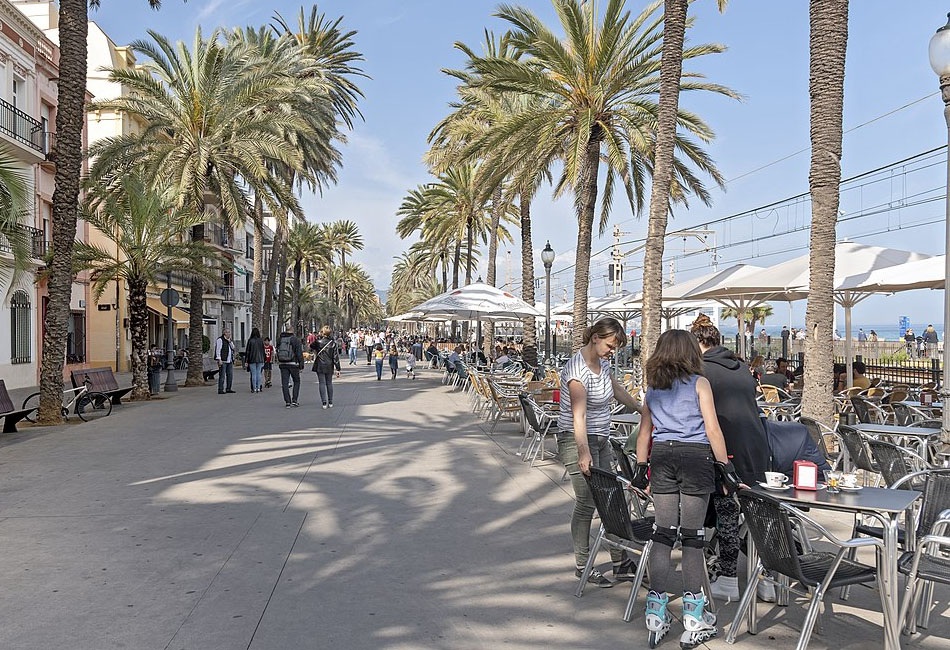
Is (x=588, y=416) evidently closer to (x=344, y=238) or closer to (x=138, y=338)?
(x=138, y=338)

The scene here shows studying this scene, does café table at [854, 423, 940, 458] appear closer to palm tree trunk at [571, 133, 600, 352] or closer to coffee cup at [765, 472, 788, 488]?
coffee cup at [765, 472, 788, 488]

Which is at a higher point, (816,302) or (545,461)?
(816,302)

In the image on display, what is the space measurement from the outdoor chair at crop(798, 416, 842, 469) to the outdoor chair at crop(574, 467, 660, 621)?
238 centimetres

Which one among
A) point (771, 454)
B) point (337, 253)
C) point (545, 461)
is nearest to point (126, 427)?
point (545, 461)

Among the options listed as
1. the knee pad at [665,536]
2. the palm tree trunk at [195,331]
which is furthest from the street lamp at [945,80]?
the palm tree trunk at [195,331]

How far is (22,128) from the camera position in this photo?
81.7 feet

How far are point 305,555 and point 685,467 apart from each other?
318cm

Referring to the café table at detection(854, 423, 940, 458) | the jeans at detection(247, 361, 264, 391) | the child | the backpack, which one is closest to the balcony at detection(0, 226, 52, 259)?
the jeans at detection(247, 361, 264, 391)

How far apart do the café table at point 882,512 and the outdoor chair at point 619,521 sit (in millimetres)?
645

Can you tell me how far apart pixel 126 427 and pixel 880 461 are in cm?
1263

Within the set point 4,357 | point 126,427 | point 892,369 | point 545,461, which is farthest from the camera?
point 4,357

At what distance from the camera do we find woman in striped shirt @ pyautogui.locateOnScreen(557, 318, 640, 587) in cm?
551

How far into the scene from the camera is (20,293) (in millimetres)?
25797

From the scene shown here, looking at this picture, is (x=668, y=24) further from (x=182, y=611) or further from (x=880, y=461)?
(x=182, y=611)
